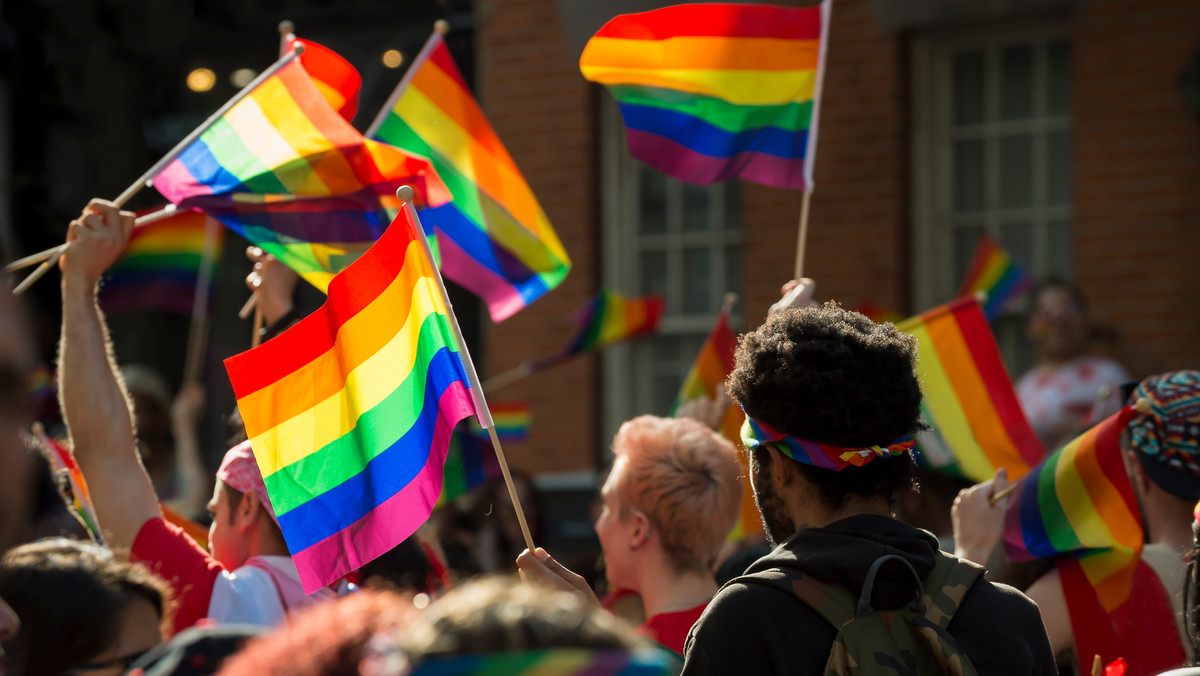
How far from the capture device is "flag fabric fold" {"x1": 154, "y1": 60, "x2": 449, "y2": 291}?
366 centimetres

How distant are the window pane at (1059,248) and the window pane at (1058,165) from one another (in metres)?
0.14

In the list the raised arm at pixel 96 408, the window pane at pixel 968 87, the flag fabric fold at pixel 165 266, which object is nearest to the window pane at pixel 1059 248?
the window pane at pixel 968 87

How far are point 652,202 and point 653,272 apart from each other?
1.44 ft

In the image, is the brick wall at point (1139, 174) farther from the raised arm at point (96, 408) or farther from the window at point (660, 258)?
→ the raised arm at point (96, 408)

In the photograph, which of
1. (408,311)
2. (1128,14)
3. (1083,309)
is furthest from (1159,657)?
(1128,14)

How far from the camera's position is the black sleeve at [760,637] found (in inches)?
84.1

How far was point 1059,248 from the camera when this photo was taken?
730cm

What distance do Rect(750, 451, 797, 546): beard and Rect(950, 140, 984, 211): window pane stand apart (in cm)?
547

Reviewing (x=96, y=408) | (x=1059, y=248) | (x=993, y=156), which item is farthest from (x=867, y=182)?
(x=96, y=408)

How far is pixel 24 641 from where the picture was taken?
2.41m

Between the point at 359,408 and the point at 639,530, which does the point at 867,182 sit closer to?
the point at 639,530

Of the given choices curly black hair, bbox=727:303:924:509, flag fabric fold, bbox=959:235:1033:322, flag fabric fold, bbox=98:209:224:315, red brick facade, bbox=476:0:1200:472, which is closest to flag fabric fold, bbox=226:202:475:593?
curly black hair, bbox=727:303:924:509

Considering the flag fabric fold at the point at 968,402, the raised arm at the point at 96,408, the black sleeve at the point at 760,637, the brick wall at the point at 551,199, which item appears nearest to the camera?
the black sleeve at the point at 760,637

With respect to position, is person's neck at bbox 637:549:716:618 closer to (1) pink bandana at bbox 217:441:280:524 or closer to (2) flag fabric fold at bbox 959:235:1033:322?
(1) pink bandana at bbox 217:441:280:524
